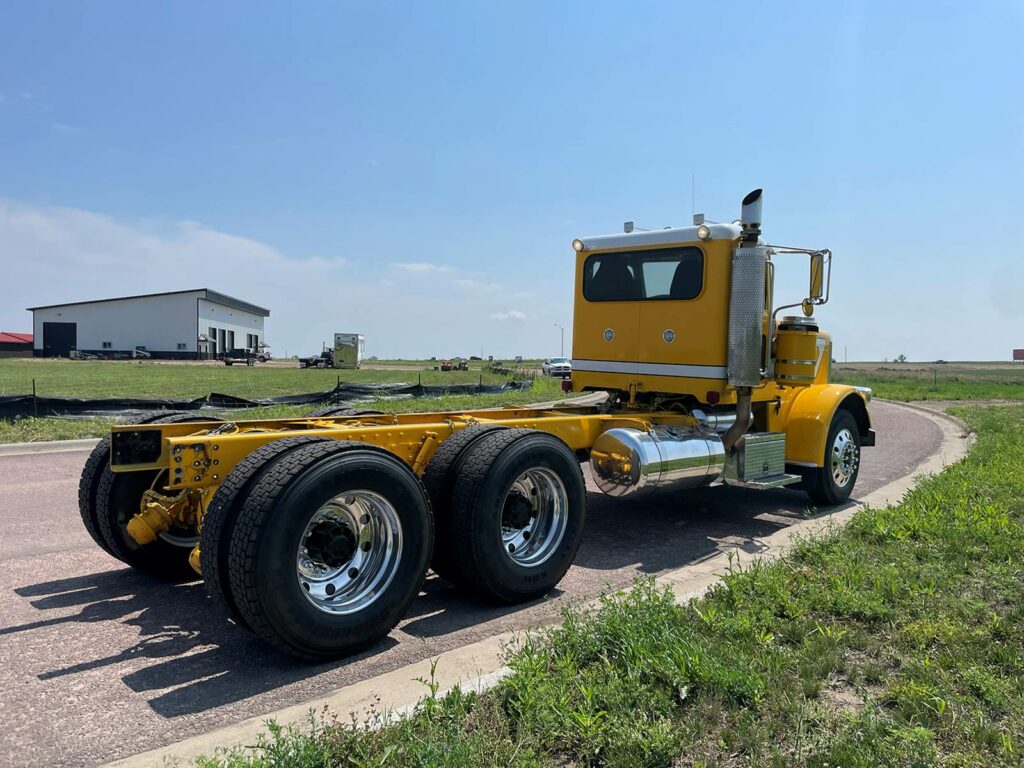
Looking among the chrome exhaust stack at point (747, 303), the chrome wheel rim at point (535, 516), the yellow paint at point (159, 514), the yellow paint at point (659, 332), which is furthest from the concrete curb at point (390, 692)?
the yellow paint at point (659, 332)

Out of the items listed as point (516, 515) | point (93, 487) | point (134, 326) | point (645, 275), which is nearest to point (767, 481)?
point (645, 275)

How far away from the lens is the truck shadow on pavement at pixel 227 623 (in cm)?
359

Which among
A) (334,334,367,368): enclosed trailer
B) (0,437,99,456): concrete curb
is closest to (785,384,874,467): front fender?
(0,437,99,456): concrete curb

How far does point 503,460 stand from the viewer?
466 cm

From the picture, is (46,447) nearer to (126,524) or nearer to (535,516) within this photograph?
(126,524)

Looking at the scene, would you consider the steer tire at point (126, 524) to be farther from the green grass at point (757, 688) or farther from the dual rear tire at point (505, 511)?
the green grass at point (757, 688)

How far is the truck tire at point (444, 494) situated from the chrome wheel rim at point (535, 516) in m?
0.43

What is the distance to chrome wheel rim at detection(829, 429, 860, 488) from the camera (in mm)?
8055

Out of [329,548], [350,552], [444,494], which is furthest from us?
[444,494]

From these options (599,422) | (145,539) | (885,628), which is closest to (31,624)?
(145,539)

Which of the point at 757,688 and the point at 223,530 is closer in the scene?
the point at 757,688

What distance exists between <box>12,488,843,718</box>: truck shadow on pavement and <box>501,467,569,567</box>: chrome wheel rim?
0.33m

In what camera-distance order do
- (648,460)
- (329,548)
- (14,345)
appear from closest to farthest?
(329,548) < (648,460) < (14,345)

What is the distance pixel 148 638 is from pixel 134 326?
257 feet
